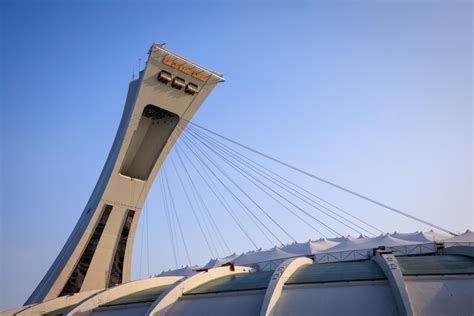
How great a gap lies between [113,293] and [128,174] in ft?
49.8

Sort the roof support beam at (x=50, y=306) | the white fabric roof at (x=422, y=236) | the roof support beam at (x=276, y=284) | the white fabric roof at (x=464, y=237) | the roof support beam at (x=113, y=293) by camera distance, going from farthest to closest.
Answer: the white fabric roof at (x=422, y=236)
the white fabric roof at (x=464, y=237)
the roof support beam at (x=50, y=306)
the roof support beam at (x=113, y=293)
the roof support beam at (x=276, y=284)

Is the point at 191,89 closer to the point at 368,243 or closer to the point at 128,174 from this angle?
the point at 128,174

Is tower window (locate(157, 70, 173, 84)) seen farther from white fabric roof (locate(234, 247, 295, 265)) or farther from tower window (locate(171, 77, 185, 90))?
white fabric roof (locate(234, 247, 295, 265))

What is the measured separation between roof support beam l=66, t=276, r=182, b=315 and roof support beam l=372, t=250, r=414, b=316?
1472 cm

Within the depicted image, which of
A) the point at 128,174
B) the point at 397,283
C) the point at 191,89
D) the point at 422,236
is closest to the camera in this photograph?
the point at 397,283

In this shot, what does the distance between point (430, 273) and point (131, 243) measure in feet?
87.5

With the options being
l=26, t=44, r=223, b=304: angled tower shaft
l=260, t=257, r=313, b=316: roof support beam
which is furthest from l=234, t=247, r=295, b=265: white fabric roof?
l=260, t=257, r=313, b=316: roof support beam

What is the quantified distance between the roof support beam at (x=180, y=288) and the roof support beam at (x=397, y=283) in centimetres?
976

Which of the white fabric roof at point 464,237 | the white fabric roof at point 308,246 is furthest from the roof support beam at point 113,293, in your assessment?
the white fabric roof at point 464,237

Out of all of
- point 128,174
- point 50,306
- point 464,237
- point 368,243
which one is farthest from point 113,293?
point 464,237

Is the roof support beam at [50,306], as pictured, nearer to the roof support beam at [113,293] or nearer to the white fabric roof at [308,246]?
the roof support beam at [113,293]

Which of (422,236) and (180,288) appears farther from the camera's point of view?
(422,236)

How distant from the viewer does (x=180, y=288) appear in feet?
76.1

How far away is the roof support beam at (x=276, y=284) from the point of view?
18.7m
